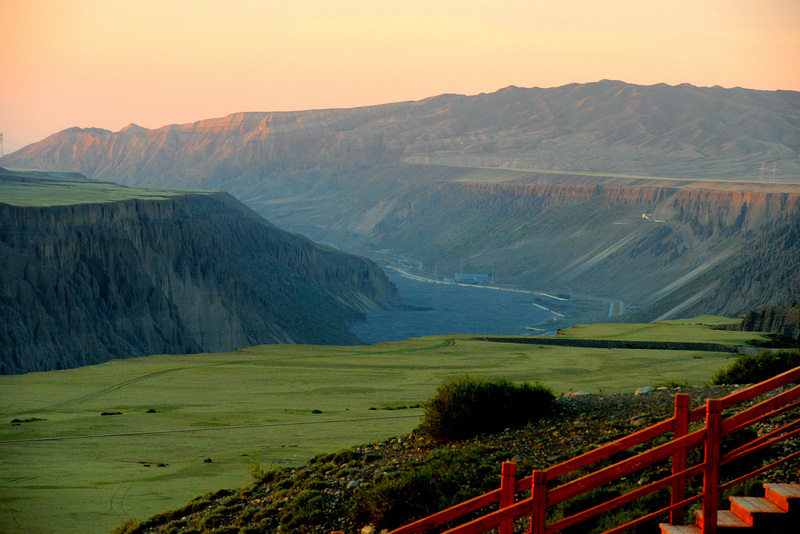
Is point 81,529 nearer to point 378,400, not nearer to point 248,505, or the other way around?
point 248,505

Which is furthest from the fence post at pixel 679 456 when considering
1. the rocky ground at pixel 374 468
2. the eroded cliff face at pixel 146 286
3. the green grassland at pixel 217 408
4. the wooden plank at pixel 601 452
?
the eroded cliff face at pixel 146 286

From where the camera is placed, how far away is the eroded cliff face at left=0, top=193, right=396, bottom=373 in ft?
184

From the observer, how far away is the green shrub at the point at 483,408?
15195 millimetres

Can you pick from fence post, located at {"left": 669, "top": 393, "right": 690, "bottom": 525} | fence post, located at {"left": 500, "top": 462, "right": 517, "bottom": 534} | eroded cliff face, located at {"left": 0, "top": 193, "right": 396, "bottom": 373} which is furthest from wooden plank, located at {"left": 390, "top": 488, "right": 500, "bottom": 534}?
eroded cliff face, located at {"left": 0, "top": 193, "right": 396, "bottom": 373}

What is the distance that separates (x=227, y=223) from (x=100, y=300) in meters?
31.6

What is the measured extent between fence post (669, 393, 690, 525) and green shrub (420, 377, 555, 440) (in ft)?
23.2

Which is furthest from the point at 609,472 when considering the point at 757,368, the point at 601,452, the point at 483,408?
the point at 757,368

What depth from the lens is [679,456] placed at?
8.07 metres

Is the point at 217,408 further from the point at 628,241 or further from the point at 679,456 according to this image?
the point at 628,241

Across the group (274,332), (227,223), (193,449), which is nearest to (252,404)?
(193,449)

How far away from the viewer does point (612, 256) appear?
5143 inches

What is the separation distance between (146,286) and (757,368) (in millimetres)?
57023

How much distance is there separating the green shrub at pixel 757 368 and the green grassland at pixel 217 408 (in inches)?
308

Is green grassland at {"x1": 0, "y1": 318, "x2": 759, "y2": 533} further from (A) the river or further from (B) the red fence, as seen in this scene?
(A) the river
